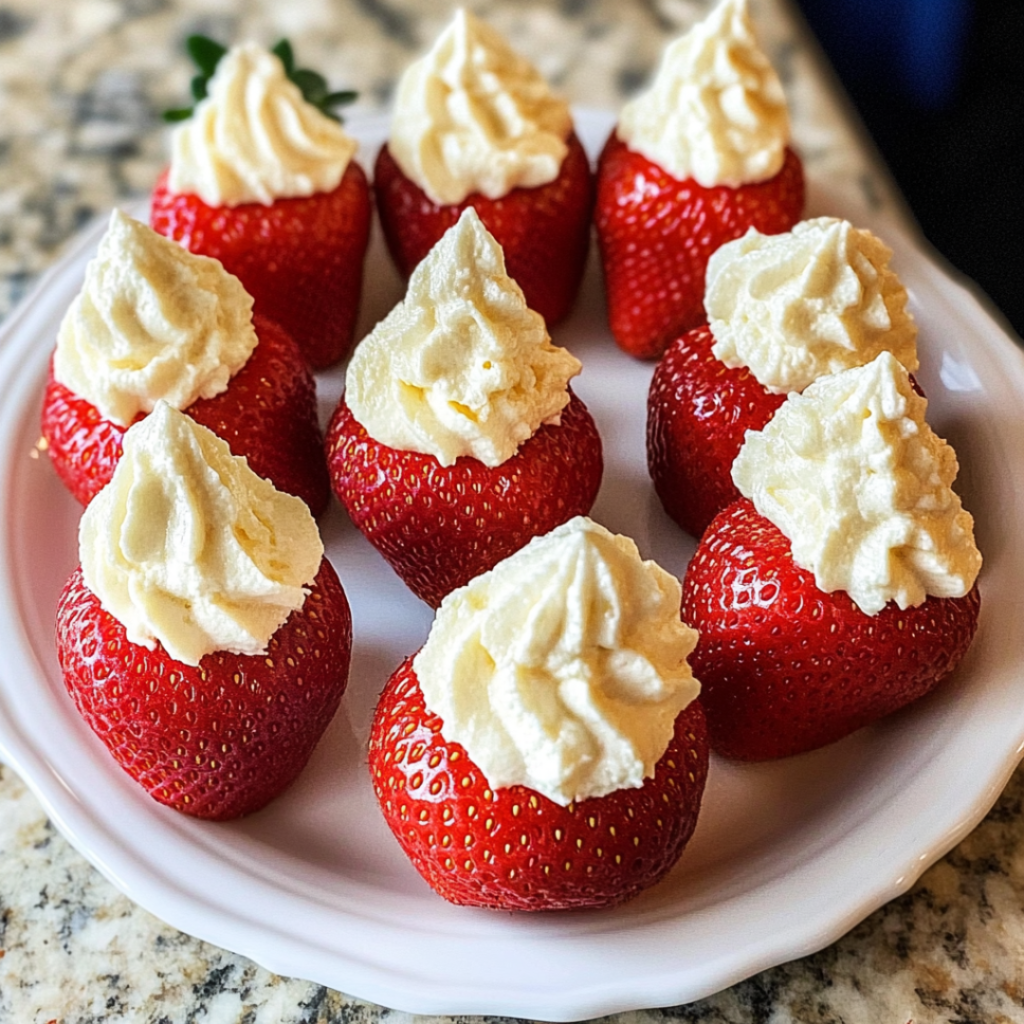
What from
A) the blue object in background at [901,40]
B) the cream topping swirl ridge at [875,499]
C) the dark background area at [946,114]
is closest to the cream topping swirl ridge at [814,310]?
the cream topping swirl ridge at [875,499]

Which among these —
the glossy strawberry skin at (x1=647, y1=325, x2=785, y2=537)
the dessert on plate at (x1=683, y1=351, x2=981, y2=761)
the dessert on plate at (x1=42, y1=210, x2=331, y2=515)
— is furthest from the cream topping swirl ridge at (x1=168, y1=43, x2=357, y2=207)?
the dessert on plate at (x1=683, y1=351, x2=981, y2=761)

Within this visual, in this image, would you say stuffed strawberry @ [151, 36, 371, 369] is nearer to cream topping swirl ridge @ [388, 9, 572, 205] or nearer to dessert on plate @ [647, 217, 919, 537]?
cream topping swirl ridge @ [388, 9, 572, 205]

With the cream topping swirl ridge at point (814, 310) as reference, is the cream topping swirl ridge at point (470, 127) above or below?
above

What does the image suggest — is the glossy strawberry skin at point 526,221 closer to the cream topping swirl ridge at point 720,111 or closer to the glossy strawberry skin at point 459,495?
the cream topping swirl ridge at point 720,111

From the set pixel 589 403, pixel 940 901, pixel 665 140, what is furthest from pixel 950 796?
pixel 665 140

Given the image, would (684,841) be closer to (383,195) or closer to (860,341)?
(860,341)

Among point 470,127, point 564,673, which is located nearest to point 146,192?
point 470,127

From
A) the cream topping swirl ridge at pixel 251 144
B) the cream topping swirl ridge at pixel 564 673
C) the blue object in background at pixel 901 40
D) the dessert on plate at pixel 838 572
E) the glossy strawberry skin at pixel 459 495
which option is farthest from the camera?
the blue object in background at pixel 901 40
